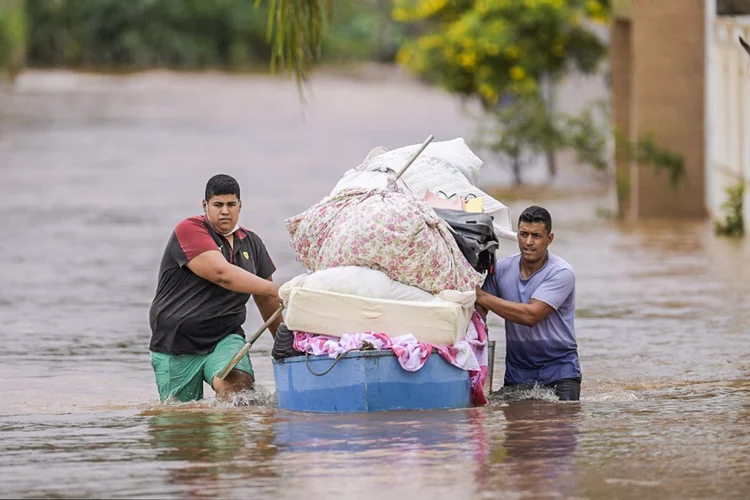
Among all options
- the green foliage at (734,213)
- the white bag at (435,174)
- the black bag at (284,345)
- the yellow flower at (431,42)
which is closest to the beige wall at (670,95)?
the green foliage at (734,213)

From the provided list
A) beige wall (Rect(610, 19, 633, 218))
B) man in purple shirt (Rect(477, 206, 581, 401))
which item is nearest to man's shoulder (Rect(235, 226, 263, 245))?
man in purple shirt (Rect(477, 206, 581, 401))

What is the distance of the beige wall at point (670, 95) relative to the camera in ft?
74.1

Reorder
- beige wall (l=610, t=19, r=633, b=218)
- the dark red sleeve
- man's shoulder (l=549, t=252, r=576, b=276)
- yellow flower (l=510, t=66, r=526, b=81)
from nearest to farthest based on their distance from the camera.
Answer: man's shoulder (l=549, t=252, r=576, b=276) → the dark red sleeve → beige wall (l=610, t=19, r=633, b=218) → yellow flower (l=510, t=66, r=526, b=81)

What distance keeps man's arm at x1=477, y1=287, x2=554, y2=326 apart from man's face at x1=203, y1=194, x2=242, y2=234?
1504 mm

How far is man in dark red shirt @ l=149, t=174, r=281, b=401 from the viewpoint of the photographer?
9.38 metres

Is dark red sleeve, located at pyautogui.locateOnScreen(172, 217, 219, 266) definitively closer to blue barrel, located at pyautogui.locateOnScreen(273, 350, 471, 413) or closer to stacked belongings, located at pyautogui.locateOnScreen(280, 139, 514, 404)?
stacked belongings, located at pyautogui.locateOnScreen(280, 139, 514, 404)

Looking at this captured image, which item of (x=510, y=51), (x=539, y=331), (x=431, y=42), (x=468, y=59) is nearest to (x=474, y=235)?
(x=539, y=331)

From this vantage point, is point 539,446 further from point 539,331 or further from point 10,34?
point 10,34

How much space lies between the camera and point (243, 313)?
31.9 ft

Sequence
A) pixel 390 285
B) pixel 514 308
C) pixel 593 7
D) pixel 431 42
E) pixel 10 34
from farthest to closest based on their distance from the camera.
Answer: pixel 10 34, pixel 431 42, pixel 593 7, pixel 514 308, pixel 390 285

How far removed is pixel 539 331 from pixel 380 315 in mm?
1129

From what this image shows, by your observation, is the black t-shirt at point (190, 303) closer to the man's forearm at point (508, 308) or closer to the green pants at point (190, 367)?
the green pants at point (190, 367)

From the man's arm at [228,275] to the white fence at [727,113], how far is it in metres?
10.1

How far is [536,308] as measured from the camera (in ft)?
29.8
